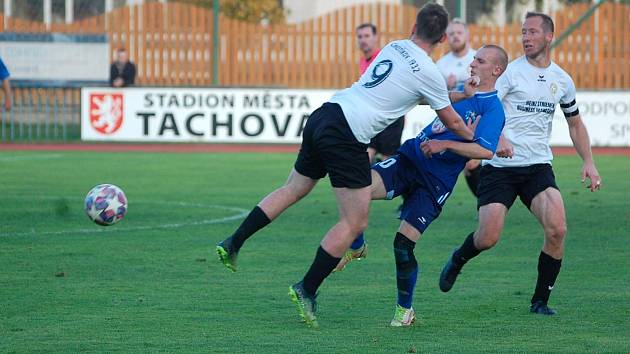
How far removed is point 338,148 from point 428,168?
0.80 metres

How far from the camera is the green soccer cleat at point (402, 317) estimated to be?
26.6 ft

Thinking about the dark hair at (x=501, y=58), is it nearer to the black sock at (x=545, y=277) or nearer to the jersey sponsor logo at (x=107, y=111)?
the black sock at (x=545, y=277)

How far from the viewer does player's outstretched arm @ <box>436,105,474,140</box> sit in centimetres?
790

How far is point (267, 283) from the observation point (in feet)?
32.6

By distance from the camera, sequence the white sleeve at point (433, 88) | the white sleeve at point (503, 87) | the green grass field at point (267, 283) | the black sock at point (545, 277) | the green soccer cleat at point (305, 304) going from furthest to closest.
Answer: the white sleeve at point (503, 87) < the black sock at point (545, 277) < the green soccer cleat at point (305, 304) < the white sleeve at point (433, 88) < the green grass field at point (267, 283)

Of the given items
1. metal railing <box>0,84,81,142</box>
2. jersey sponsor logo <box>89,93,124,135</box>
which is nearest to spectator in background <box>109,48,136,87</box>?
jersey sponsor logo <box>89,93,124,135</box>

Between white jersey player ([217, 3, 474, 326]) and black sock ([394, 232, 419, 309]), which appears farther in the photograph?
black sock ([394, 232, 419, 309])

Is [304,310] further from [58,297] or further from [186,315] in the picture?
[58,297]

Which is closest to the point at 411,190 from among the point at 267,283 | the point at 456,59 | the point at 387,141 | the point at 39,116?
the point at 267,283

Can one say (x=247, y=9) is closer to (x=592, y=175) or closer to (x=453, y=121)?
(x=592, y=175)

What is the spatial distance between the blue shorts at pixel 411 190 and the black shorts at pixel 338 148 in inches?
19.6

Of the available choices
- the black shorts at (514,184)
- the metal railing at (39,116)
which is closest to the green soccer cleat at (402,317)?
the black shorts at (514,184)

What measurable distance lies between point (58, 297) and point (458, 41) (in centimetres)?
756

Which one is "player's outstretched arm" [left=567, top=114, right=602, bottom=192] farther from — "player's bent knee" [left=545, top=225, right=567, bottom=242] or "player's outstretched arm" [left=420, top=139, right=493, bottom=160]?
"player's outstretched arm" [left=420, top=139, right=493, bottom=160]
